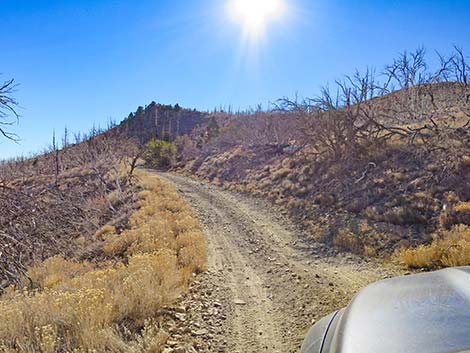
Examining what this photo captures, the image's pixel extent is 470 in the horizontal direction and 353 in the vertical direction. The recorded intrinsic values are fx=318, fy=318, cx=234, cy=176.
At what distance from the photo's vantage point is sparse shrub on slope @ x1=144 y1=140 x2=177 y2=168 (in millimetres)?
Result: 40000

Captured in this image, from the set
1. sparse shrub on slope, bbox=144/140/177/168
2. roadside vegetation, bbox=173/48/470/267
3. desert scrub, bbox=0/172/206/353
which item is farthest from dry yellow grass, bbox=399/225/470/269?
sparse shrub on slope, bbox=144/140/177/168

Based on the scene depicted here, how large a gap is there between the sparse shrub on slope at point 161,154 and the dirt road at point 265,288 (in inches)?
1178

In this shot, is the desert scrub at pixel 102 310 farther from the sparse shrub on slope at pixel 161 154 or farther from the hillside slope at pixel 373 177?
the sparse shrub on slope at pixel 161 154

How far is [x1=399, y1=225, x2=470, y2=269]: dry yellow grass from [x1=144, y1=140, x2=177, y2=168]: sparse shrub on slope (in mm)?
34691

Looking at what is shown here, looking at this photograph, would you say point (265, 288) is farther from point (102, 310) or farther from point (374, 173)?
point (374, 173)

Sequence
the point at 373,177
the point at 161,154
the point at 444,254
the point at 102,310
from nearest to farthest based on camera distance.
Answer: the point at 102,310, the point at 444,254, the point at 373,177, the point at 161,154

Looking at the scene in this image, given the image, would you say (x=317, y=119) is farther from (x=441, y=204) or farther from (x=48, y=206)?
(x=48, y=206)

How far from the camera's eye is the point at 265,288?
632cm

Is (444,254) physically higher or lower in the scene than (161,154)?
lower

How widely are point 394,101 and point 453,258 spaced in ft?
61.3

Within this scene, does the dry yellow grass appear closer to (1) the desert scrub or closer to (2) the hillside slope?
(2) the hillside slope

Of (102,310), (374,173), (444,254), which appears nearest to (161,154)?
(374,173)

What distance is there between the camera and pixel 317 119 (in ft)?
58.9

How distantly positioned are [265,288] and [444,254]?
3.62 meters
